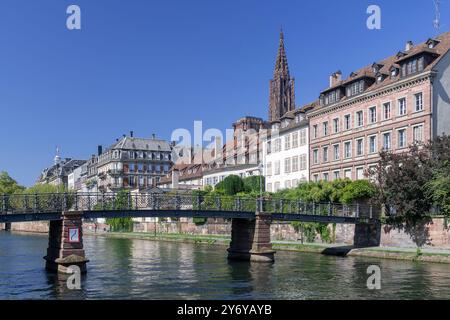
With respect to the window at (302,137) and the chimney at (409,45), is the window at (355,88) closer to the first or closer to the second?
the chimney at (409,45)

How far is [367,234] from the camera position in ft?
169

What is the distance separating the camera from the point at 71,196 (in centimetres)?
3678

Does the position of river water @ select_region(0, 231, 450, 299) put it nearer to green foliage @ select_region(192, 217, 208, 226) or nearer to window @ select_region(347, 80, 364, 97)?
window @ select_region(347, 80, 364, 97)

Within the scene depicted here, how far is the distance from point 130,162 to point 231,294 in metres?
112

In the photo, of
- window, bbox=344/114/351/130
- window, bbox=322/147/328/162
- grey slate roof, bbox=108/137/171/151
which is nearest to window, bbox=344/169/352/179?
window, bbox=322/147/328/162

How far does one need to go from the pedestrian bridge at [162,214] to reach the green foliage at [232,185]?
29968mm

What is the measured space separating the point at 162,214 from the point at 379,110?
29105 millimetres

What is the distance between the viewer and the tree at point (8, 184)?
14388 cm

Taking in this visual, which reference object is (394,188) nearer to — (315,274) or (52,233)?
(315,274)

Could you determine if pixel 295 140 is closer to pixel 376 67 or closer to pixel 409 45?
pixel 376 67

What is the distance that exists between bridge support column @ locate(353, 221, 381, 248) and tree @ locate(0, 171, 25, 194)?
110 meters

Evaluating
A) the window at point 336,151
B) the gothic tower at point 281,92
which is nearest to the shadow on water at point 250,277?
the window at point 336,151

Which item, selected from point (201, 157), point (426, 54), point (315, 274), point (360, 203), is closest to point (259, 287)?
point (315, 274)

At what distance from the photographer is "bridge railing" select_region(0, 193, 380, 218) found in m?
34.1
